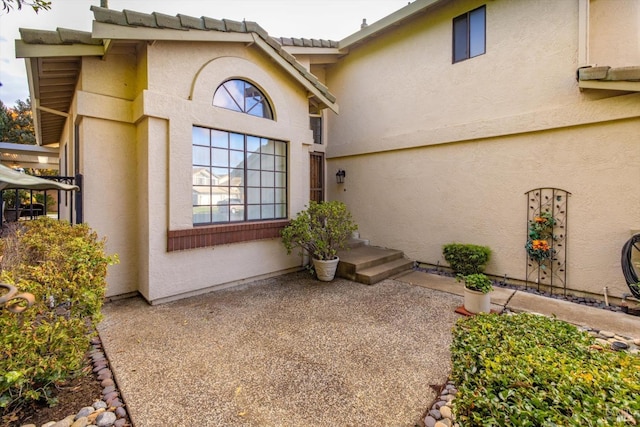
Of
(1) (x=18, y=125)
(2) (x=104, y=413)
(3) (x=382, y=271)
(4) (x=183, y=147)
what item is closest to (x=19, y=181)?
(4) (x=183, y=147)

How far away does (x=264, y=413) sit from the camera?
271cm

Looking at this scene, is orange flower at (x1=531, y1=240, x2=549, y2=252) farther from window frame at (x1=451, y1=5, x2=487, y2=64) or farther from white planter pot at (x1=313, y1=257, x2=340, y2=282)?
window frame at (x1=451, y1=5, x2=487, y2=64)

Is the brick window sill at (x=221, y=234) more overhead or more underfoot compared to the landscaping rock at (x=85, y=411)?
more overhead

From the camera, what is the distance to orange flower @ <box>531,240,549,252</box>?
6.06 m

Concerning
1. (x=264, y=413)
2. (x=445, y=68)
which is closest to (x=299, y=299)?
(x=264, y=413)

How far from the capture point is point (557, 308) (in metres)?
5.24

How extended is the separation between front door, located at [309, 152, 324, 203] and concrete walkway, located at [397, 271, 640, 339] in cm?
473

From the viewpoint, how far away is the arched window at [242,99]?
248 inches

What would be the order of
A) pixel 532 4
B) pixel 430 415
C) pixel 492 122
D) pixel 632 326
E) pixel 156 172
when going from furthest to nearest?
pixel 492 122 < pixel 532 4 < pixel 156 172 < pixel 632 326 < pixel 430 415

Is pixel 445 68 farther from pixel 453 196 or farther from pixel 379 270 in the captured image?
pixel 379 270

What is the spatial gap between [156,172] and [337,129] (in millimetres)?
6570

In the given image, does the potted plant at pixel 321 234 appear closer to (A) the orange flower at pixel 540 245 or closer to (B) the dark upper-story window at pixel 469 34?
(A) the orange flower at pixel 540 245

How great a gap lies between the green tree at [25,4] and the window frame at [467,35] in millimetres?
8130

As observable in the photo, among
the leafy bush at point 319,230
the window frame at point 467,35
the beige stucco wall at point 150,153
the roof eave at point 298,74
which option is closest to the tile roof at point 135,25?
the roof eave at point 298,74
